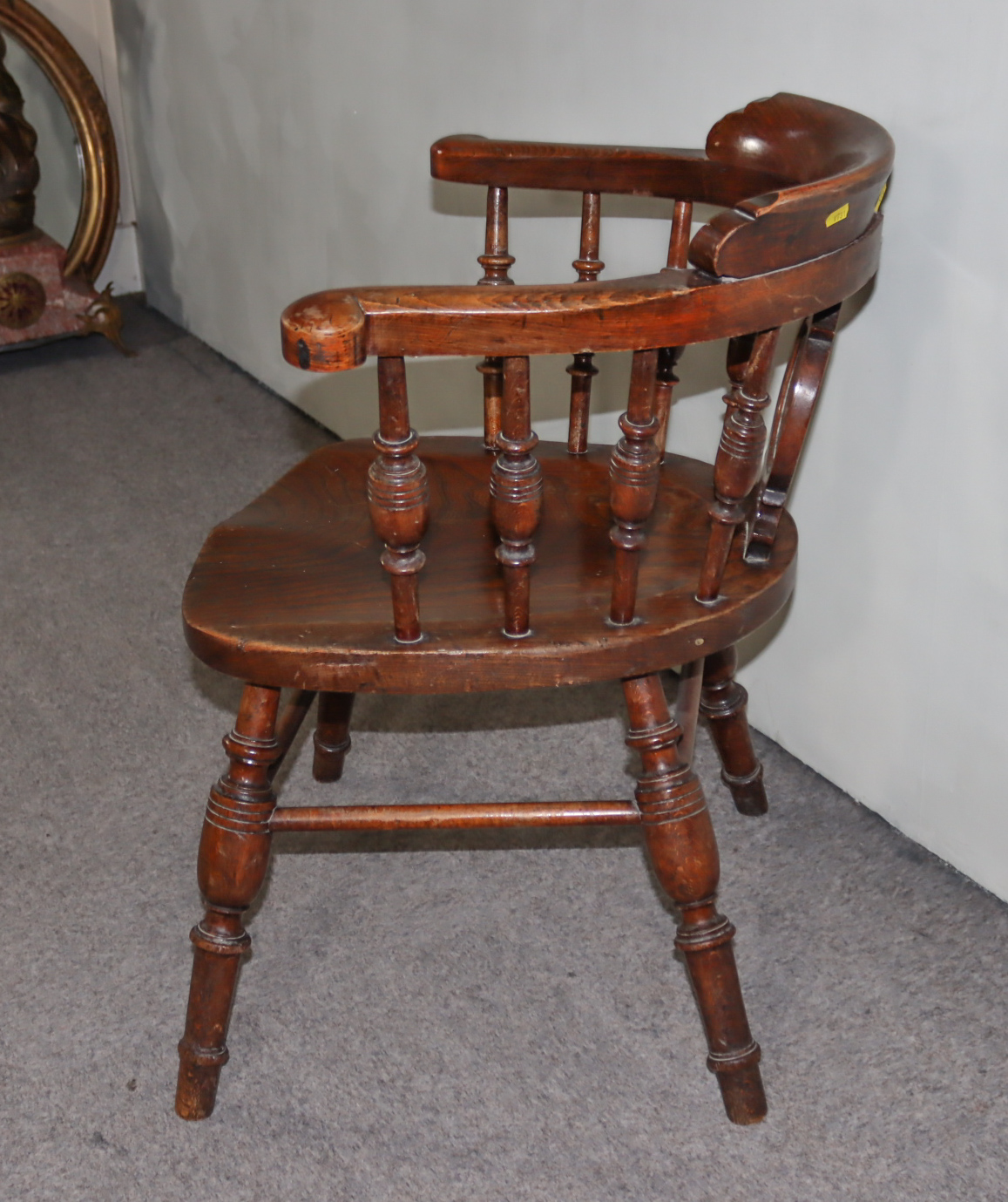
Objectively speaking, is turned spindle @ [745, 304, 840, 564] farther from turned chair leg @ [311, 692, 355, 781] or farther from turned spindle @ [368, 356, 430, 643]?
turned chair leg @ [311, 692, 355, 781]

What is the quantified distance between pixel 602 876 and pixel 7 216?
1.87 metres

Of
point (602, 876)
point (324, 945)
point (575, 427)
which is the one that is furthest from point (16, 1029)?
point (575, 427)

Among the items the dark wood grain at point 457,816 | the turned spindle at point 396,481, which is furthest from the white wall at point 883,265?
the turned spindle at point 396,481

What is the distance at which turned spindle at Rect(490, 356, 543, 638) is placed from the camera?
853 millimetres

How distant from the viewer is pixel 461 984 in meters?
1.26

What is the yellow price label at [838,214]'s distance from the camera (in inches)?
34.0

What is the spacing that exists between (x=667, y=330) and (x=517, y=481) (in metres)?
0.14

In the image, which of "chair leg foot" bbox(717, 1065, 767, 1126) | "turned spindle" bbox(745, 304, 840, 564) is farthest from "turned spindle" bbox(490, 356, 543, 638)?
"chair leg foot" bbox(717, 1065, 767, 1126)

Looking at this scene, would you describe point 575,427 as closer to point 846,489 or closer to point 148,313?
point 846,489

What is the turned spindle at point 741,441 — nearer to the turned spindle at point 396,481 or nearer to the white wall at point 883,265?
the turned spindle at point 396,481

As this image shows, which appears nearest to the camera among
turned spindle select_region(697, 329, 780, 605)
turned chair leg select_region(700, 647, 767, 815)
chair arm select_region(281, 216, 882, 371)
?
chair arm select_region(281, 216, 882, 371)

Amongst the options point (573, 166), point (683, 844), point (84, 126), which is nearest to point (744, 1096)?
point (683, 844)

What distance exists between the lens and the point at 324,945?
1.31 m

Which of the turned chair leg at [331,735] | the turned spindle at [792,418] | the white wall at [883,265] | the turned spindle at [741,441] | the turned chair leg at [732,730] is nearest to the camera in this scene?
the turned spindle at [741,441]
